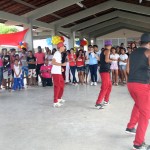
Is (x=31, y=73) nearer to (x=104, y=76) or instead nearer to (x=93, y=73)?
(x=93, y=73)

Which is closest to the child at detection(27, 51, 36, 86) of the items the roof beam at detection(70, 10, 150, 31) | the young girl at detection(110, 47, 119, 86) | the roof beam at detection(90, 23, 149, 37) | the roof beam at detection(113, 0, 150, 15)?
the young girl at detection(110, 47, 119, 86)

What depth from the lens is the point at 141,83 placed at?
10.9 feet

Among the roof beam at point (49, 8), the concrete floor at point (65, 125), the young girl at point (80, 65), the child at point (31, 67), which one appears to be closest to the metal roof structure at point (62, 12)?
the roof beam at point (49, 8)

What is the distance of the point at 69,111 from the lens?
18.2 feet

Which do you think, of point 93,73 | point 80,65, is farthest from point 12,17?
point 93,73

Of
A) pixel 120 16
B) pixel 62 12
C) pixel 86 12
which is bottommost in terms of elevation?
pixel 62 12

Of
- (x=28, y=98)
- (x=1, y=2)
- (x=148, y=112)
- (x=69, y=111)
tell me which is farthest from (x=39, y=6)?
(x=148, y=112)

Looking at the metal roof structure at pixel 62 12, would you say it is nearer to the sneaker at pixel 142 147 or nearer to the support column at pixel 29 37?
the support column at pixel 29 37

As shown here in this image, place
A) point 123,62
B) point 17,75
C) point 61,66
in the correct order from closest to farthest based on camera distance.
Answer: point 61,66, point 17,75, point 123,62

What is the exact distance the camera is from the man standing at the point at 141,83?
3.25 m

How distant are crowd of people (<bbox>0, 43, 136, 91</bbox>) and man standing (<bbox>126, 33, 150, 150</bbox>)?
18.7 feet

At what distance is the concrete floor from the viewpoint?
11.8ft

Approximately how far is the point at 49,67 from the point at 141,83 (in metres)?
6.72

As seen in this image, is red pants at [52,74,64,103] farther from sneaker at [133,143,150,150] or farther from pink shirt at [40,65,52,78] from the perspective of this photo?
pink shirt at [40,65,52,78]
